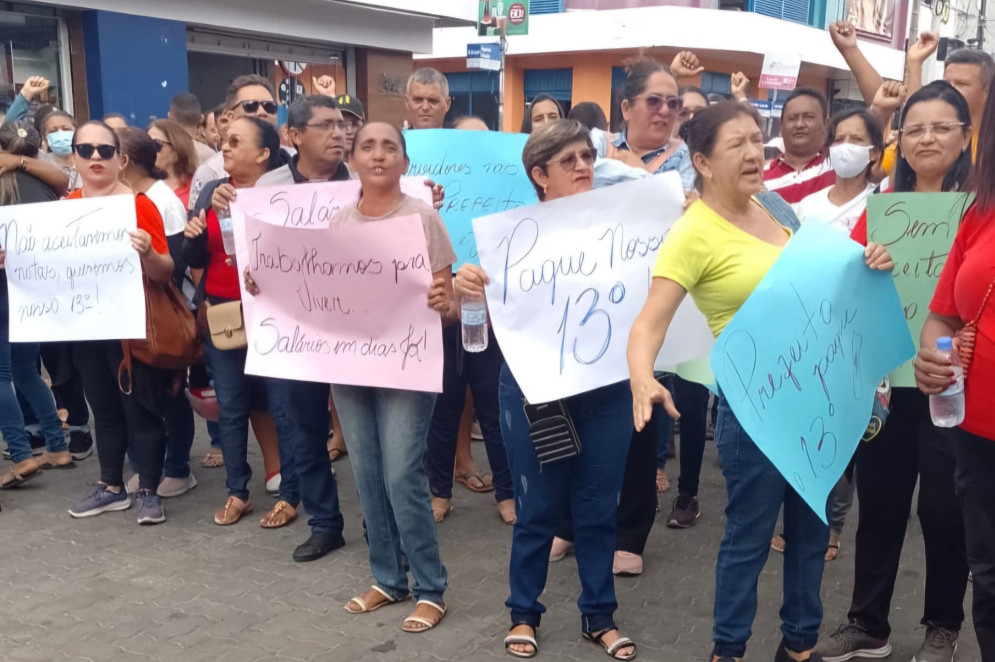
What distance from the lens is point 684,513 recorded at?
4.94 m

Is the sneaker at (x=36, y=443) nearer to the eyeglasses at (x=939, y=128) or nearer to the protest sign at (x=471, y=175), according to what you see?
the protest sign at (x=471, y=175)

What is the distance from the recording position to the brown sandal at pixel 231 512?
499 centimetres

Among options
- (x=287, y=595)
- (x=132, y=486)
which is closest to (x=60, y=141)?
(x=132, y=486)

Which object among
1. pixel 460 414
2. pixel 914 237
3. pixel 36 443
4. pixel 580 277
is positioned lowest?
pixel 36 443

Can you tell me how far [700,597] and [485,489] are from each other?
1.71m

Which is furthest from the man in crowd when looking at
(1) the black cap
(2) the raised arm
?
(2) the raised arm

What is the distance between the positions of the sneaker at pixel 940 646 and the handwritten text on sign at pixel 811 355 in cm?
94

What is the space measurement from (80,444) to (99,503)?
3.88 ft

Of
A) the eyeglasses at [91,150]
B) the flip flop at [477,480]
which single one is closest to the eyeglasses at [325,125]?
the eyeglasses at [91,150]

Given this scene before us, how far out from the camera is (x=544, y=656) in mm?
3572

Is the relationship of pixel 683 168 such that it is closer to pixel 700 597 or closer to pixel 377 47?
pixel 700 597

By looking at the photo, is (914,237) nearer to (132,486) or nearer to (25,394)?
(132,486)

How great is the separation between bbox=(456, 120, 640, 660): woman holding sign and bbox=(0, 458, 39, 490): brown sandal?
3.38 metres

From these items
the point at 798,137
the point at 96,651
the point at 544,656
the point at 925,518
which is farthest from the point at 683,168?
the point at 96,651
